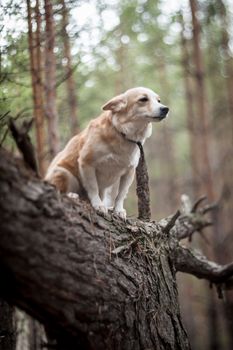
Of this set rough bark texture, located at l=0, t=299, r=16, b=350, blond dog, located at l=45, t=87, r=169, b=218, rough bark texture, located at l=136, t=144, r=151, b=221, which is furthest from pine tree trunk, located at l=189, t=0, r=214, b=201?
rough bark texture, located at l=0, t=299, r=16, b=350

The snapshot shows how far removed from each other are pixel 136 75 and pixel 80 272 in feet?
45.3

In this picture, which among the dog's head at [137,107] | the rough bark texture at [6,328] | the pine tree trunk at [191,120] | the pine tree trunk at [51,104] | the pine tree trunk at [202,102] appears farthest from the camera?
the pine tree trunk at [191,120]

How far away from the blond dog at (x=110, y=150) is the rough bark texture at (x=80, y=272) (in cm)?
96

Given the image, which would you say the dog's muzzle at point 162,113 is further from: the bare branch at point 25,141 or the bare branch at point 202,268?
the bare branch at point 25,141

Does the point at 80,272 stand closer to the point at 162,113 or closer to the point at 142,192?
the point at 142,192

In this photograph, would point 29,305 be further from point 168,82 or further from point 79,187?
point 168,82

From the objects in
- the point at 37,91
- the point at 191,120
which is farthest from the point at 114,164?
the point at 191,120

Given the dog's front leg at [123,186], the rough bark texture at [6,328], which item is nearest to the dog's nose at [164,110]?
the dog's front leg at [123,186]

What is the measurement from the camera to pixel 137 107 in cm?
548

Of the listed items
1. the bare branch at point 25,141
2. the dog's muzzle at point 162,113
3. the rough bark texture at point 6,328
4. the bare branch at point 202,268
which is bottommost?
the rough bark texture at point 6,328

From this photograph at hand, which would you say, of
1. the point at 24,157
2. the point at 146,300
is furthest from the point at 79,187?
the point at 24,157

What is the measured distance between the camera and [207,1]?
Answer: 38.5ft

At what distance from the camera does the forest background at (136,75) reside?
5.39 meters

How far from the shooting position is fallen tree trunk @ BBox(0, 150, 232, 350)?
9.94 ft
